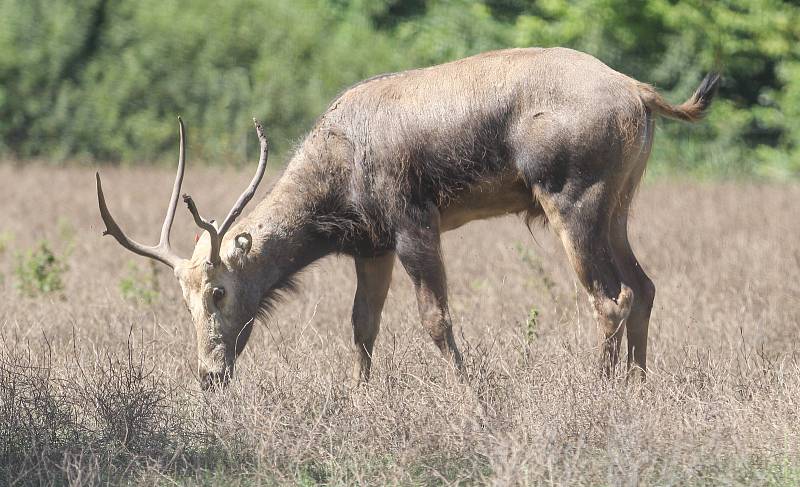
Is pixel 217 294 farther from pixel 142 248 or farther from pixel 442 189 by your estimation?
pixel 442 189

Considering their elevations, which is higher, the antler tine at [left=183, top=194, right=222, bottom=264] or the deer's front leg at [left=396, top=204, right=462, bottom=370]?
the antler tine at [left=183, top=194, right=222, bottom=264]

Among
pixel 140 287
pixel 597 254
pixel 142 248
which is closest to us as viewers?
pixel 597 254

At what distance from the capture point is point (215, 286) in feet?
24.1

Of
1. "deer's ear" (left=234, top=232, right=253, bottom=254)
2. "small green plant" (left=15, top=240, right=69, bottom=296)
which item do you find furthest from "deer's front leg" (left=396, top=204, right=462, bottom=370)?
"small green plant" (left=15, top=240, right=69, bottom=296)

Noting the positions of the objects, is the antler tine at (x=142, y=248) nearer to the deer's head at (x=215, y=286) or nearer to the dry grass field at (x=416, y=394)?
the deer's head at (x=215, y=286)

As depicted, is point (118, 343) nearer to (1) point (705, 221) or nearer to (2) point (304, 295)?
(2) point (304, 295)

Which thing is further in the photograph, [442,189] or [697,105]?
[697,105]

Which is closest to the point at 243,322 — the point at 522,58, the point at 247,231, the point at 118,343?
the point at 247,231

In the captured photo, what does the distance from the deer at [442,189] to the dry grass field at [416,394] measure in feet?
1.06

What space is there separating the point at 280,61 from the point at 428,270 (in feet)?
52.8

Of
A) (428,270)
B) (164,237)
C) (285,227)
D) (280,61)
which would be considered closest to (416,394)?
(428,270)

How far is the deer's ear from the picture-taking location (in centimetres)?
738

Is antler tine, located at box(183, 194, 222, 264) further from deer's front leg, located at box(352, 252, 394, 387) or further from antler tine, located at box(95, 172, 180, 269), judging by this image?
deer's front leg, located at box(352, 252, 394, 387)

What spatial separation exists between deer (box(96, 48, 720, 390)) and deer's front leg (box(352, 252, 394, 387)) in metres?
0.14
